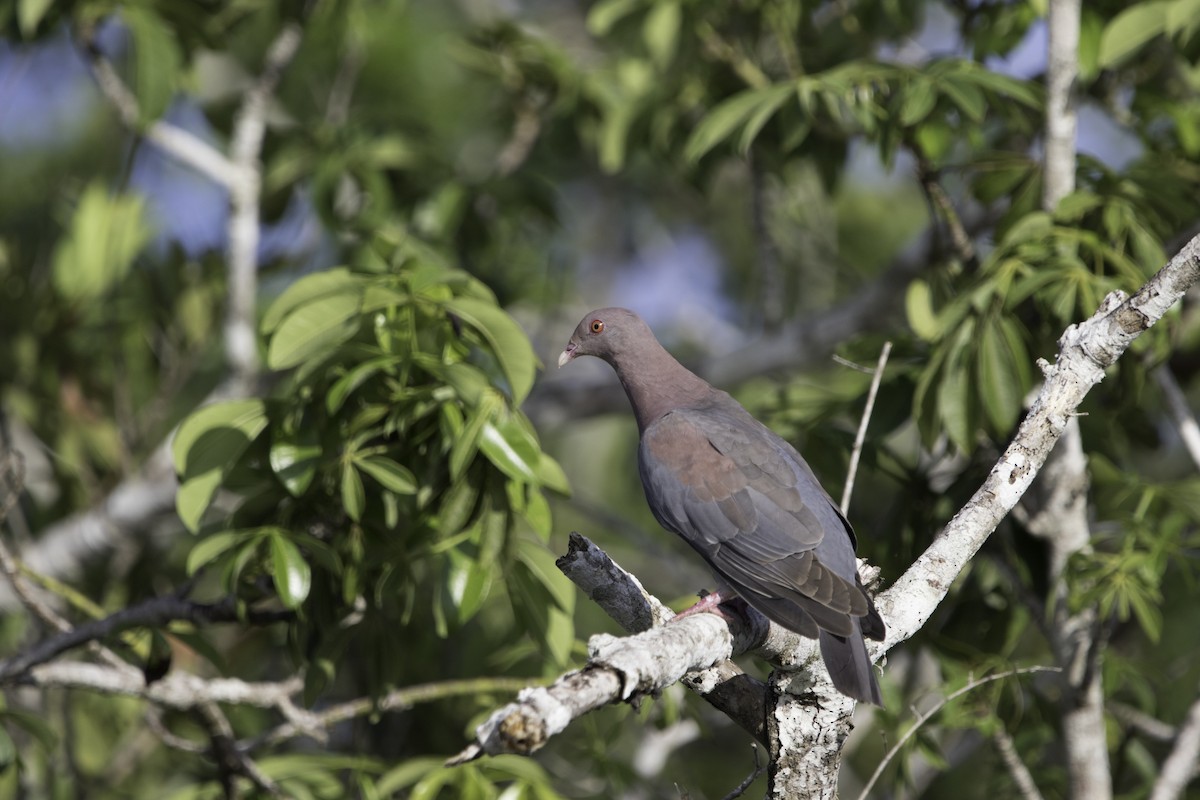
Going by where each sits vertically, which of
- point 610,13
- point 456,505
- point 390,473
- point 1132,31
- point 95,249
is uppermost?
point 610,13

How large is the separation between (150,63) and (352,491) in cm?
224

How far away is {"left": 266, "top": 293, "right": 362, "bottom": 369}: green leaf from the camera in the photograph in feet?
10.1

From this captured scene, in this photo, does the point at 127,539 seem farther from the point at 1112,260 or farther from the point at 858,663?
the point at 1112,260

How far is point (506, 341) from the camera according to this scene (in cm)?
314

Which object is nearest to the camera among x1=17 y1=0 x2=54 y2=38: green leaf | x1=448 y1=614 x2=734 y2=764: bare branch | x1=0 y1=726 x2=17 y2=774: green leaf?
x1=448 y1=614 x2=734 y2=764: bare branch

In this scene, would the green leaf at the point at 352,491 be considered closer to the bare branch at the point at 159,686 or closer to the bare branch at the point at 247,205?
the bare branch at the point at 159,686

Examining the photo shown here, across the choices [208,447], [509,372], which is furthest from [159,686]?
[509,372]

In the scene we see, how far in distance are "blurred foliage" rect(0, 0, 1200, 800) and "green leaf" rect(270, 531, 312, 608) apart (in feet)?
0.03

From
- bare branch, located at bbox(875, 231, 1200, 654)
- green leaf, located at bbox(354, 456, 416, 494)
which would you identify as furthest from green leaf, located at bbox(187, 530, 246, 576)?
bare branch, located at bbox(875, 231, 1200, 654)

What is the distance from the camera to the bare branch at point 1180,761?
3.59m

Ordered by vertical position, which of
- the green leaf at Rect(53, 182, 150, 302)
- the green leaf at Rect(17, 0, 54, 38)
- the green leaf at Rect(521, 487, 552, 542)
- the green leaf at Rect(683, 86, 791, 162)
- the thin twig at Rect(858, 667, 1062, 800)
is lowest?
the thin twig at Rect(858, 667, 1062, 800)

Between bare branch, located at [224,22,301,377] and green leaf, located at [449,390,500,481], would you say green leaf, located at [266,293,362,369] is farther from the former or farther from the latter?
bare branch, located at [224,22,301,377]

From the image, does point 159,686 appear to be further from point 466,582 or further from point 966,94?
point 966,94

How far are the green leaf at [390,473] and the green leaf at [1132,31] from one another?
8.23 feet
